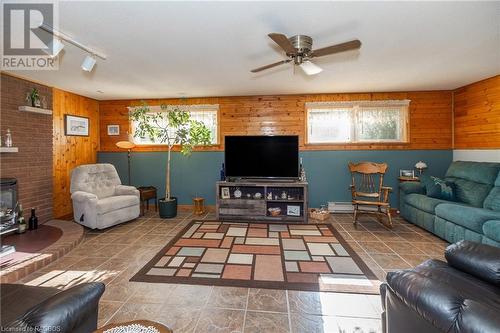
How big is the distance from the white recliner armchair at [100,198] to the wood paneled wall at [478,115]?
608cm

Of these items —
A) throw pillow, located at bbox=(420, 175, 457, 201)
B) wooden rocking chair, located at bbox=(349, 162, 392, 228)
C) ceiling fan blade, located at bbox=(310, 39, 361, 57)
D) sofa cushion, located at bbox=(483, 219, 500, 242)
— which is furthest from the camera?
wooden rocking chair, located at bbox=(349, 162, 392, 228)

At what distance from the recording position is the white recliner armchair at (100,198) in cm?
381

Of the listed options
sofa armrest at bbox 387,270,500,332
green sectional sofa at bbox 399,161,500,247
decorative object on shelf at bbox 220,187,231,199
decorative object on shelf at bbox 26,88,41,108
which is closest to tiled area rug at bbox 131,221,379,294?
decorative object on shelf at bbox 220,187,231,199

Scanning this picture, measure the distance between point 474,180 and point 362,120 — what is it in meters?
2.02

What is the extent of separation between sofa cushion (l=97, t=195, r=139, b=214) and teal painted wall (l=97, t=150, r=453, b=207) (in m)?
0.97

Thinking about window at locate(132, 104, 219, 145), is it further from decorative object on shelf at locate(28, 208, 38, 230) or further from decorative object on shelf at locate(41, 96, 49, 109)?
decorative object on shelf at locate(28, 208, 38, 230)

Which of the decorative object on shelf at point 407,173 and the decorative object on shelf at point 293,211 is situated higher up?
the decorative object on shelf at point 407,173

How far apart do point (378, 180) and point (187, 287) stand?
4.11 m

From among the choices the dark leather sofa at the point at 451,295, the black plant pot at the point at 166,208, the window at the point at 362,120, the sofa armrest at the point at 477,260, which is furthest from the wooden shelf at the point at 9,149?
the sofa armrest at the point at 477,260

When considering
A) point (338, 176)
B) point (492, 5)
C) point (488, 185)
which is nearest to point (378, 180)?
point (338, 176)

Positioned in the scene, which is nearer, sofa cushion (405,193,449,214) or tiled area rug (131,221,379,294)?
tiled area rug (131,221,379,294)

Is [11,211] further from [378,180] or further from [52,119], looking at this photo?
[378,180]

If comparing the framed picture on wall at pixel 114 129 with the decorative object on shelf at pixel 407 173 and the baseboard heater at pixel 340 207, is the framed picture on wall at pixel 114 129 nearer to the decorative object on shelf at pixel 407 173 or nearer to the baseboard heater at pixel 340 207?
the baseboard heater at pixel 340 207

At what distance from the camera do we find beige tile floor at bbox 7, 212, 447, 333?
5.99 ft
